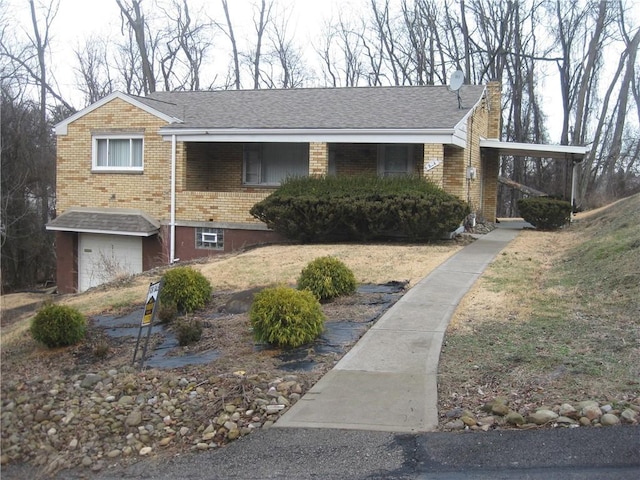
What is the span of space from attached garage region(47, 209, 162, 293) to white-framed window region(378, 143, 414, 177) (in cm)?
676

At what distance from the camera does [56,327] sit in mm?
8070

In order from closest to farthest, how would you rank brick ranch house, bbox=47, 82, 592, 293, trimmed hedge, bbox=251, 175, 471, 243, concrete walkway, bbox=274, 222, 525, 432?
Result: concrete walkway, bbox=274, 222, 525, 432 < trimmed hedge, bbox=251, 175, 471, 243 < brick ranch house, bbox=47, 82, 592, 293

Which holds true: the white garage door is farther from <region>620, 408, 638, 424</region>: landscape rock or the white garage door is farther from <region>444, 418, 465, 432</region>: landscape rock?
<region>620, 408, 638, 424</region>: landscape rock

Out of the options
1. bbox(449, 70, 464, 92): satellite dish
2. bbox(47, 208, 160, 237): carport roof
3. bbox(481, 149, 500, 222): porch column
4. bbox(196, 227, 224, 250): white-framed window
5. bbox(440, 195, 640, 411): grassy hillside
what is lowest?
bbox(440, 195, 640, 411): grassy hillside

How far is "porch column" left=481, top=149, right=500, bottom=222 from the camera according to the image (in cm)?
2325

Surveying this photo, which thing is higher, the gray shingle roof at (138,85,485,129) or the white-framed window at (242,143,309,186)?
the gray shingle roof at (138,85,485,129)

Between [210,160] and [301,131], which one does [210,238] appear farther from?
[301,131]

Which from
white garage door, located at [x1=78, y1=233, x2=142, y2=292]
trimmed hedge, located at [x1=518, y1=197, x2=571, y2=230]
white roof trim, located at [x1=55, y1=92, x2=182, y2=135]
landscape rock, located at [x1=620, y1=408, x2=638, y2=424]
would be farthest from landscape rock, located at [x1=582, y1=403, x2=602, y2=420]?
white roof trim, located at [x1=55, y1=92, x2=182, y2=135]

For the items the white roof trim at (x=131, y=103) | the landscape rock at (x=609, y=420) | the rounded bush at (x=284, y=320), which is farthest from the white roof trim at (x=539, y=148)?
the landscape rock at (x=609, y=420)

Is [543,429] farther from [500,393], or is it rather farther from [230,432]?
[230,432]

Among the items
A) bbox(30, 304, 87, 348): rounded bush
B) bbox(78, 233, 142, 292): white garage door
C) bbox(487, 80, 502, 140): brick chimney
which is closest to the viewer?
bbox(30, 304, 87, 348): rounded bush

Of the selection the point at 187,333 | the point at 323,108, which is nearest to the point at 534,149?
the point at 323,108

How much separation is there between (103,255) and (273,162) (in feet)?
18.8

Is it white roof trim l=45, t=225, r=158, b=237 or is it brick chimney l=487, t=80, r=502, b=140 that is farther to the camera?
brick chimney l=487, t=80, r=502, b=140
